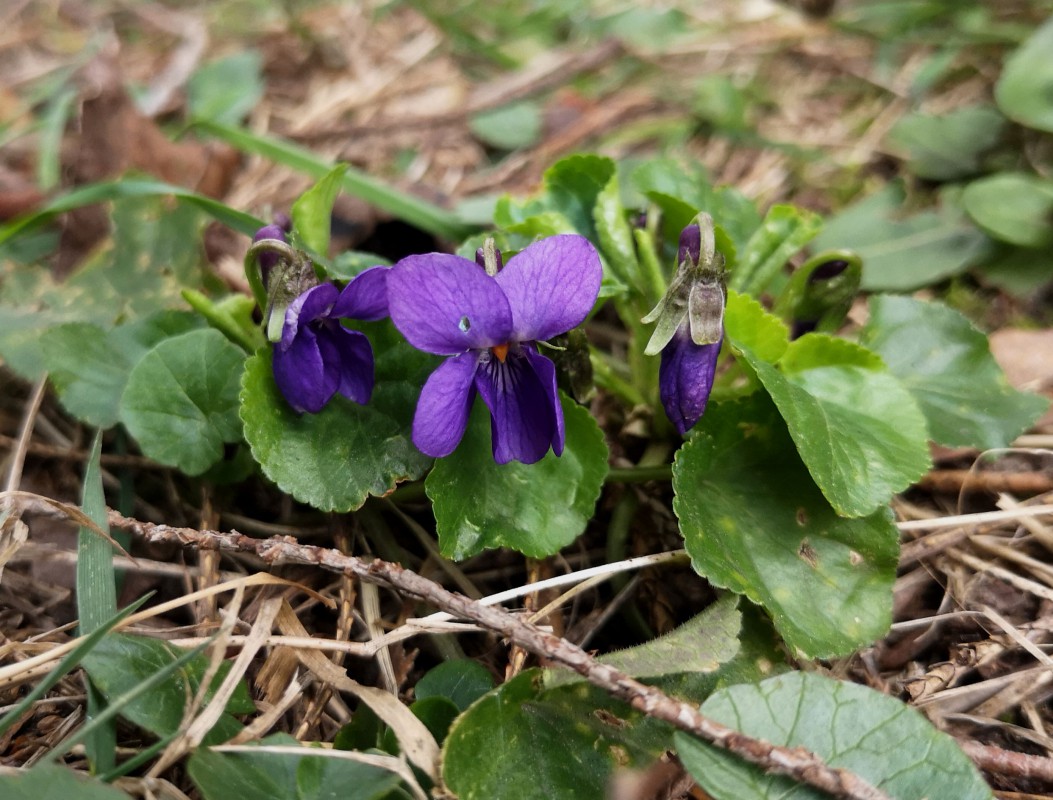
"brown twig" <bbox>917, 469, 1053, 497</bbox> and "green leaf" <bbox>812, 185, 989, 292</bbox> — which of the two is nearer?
"brown twig" <bbox>917, 469, 1053, 497</bbox>

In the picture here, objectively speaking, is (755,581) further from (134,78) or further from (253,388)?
(134,78)

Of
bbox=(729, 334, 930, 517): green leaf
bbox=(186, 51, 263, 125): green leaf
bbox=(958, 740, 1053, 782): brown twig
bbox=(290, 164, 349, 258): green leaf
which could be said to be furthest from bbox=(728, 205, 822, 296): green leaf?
bbox=(186, 51, 263, 125): green leaf

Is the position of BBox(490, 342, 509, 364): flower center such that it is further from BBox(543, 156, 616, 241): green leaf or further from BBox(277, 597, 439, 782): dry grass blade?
BBox(543, 156, 616, 241): green leaf

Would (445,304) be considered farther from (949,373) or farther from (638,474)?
(949,373)

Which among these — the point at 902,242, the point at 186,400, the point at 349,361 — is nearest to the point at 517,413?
the point at 349,361

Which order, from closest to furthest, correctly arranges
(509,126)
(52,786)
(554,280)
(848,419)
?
(52,786), (554,280), (848,419), (509,126)

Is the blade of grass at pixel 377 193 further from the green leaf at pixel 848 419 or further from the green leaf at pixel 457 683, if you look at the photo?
the green leaf at pixel 457 683

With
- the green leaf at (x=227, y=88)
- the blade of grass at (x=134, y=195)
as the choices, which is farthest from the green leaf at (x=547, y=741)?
the green leaf at (x=227, y=88)
